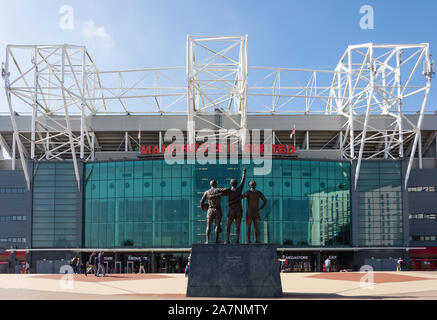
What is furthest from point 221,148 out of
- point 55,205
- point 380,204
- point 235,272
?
point 235,272

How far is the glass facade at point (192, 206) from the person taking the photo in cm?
5891

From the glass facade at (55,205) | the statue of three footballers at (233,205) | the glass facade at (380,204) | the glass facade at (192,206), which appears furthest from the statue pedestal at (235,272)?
the glass facade at (55,205)

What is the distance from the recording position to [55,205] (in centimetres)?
6169

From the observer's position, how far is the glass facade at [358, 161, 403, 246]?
200 ft

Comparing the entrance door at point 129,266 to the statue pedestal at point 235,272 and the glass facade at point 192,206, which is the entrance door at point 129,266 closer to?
the glass facade at point 192,206

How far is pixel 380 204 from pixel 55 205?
35278 mm

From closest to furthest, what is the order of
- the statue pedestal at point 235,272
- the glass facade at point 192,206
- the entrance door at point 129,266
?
1. the statue pedestal at point 235,272
2. the glass facade at point 192,206
3. the entrance door at point 129,266

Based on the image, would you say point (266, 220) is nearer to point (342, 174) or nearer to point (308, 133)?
point (342, 174)

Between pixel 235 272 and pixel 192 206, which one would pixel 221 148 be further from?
pixel 235 272

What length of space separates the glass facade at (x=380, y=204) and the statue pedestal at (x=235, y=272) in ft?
134

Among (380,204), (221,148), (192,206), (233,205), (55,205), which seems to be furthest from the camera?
(55,205)

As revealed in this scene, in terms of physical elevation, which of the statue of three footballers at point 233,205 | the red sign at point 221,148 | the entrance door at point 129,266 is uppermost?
the red sign at point 221,148

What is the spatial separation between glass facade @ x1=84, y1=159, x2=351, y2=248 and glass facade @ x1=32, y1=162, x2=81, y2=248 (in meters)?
1.89

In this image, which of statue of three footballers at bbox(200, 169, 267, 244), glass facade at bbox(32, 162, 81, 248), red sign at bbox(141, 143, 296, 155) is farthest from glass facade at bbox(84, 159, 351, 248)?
statue of three footballers at bbox(200, 169, 267, 244)
